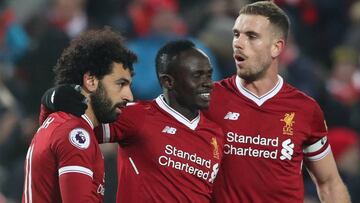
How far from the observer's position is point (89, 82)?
5.49 m

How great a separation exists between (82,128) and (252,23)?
146 centimetres

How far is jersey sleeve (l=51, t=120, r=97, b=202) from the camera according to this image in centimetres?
516

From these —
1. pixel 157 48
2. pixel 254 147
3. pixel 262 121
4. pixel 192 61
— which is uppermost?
pixel 192 61

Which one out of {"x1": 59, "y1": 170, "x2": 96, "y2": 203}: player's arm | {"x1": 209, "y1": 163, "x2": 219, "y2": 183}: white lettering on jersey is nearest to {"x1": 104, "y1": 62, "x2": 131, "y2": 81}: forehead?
{"x1": 59, "y1": 170, "x2": 96, "y2": 203}: player's arm

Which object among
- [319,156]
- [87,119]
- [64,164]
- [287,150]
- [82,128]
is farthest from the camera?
[319,156]

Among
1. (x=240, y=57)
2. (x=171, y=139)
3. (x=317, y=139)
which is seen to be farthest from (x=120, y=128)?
(x=317, y=139)

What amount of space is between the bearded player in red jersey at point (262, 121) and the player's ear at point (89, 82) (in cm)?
100

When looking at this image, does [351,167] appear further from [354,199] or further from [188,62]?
[188,62]

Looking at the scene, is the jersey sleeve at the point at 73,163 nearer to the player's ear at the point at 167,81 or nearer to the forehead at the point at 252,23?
the player's ear at the point at 167,81

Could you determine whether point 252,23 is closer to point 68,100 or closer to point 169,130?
point 169,130

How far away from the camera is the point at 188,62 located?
19.5ft

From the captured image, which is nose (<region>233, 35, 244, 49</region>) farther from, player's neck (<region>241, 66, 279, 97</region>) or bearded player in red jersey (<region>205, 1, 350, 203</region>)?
player's neck (<region>241, 66, 279, 97</region>)

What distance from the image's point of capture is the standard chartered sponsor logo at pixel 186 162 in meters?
5.87

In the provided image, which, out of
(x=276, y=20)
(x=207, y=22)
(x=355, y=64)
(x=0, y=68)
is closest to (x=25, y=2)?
(x=0, y=68)
